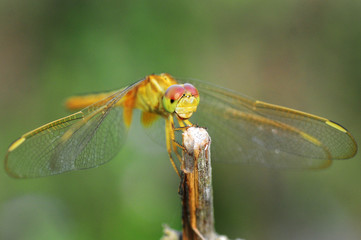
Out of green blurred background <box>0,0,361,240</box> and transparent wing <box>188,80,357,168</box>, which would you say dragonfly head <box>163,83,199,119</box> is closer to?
transparent wing <box>188,80,357,168</box>

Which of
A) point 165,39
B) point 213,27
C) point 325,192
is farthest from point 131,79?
point 325,192

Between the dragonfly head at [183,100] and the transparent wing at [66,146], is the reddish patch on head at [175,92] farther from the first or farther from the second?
the transparent wing at [66,146]

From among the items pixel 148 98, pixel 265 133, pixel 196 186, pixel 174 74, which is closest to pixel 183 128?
pixel 196 186

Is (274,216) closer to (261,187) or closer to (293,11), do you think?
(261,187)

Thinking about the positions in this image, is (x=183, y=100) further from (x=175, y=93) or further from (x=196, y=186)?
(x=196, y=186)

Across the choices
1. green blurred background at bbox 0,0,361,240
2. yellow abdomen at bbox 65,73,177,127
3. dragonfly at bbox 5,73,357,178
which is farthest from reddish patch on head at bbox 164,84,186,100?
green blurred background at bbox 0,0,361,240

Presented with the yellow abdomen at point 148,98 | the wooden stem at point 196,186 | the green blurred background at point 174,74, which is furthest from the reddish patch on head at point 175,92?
the green blurred background at point 174,74

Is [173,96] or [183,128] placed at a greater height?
[173,96]
